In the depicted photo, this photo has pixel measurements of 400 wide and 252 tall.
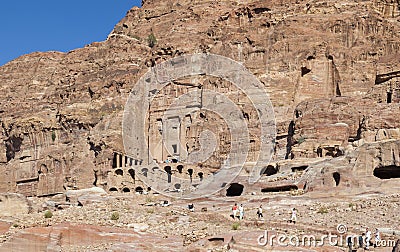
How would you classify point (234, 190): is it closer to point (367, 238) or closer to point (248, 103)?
point (248, 103)

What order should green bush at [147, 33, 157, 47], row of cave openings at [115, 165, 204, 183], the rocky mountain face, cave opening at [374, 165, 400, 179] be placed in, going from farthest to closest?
green bush at [147, 33, 157, 47], row of cave openings at [115, 165, 204, 183], the rocky mountain face, cave opening at [374, 165, 400, 179]

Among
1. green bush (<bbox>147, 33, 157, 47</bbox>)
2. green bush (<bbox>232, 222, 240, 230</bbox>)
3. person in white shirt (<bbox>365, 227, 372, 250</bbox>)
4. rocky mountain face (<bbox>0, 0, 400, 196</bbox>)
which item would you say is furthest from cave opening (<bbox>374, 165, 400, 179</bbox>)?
green bush (<bbox>147, 33, 157, 47</bbox>)

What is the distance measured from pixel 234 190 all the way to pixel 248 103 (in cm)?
2549

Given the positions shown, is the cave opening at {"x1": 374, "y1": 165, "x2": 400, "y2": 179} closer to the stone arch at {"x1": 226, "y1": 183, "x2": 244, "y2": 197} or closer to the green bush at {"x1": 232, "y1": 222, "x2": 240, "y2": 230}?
the stone arch at {"x1": 226, "y1": 183, "x2": 244, "y2": 197}

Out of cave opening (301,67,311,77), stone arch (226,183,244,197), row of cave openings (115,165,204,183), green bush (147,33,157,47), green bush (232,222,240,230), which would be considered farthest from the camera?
green bush (147,33,157,47)

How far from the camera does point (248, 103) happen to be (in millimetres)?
91062

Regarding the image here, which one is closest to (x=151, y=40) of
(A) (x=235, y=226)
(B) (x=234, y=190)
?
(B) (x=234, y=190)

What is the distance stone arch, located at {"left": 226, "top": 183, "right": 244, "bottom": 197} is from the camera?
66044mm

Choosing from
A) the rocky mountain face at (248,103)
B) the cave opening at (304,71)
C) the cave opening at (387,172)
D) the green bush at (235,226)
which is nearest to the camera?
the green bush at (235,226)

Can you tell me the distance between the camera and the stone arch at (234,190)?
217 ft

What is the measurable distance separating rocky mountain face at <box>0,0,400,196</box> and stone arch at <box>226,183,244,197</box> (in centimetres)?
28

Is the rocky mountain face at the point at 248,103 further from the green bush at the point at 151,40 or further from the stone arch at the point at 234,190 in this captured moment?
the green bush at the point at 151,40

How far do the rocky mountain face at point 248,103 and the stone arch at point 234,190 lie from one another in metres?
0.28

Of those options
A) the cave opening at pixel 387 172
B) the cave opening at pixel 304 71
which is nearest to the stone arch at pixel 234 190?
the cave opening at pixel 387 172
